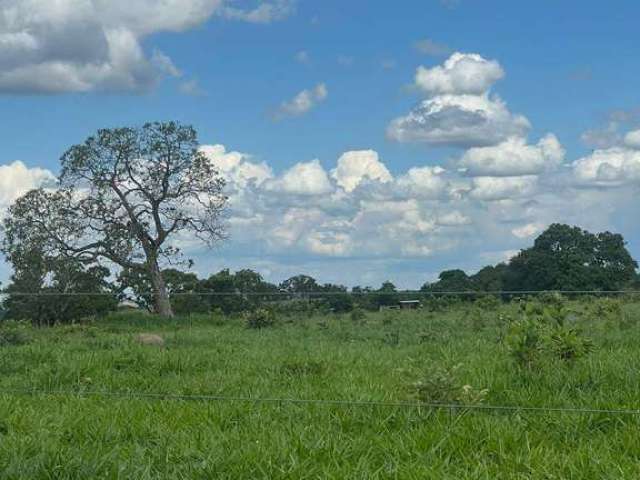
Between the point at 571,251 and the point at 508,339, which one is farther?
the point at 571,251

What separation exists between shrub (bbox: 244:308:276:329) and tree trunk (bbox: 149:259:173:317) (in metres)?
7.26

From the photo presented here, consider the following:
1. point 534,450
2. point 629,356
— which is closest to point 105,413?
point 534,450

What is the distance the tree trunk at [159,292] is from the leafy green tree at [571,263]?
10.9 m

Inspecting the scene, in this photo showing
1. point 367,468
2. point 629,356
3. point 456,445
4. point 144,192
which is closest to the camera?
point 367,468

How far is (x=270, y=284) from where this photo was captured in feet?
80.9

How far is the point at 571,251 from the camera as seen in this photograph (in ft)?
82.3

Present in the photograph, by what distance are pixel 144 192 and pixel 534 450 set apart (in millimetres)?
27028

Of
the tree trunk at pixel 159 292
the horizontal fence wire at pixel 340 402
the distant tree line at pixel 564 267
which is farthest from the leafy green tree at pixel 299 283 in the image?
the horizontal fence wire at pixel 340 402

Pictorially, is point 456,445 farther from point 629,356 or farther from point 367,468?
point 629,356

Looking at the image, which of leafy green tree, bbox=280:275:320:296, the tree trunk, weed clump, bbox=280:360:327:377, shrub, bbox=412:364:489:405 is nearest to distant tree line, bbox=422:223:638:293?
leafy green tree, bbox=280:275:320:296

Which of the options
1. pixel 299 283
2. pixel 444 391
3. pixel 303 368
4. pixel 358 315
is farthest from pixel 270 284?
pixel 444 391

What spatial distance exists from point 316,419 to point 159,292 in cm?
2102

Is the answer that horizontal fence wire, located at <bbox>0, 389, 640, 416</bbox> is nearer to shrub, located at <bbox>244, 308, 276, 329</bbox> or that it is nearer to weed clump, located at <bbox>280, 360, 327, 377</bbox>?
weed clump, located at <bbox>280, 360, 327, 377</bbox>

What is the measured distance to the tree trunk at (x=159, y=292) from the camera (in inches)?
1091
